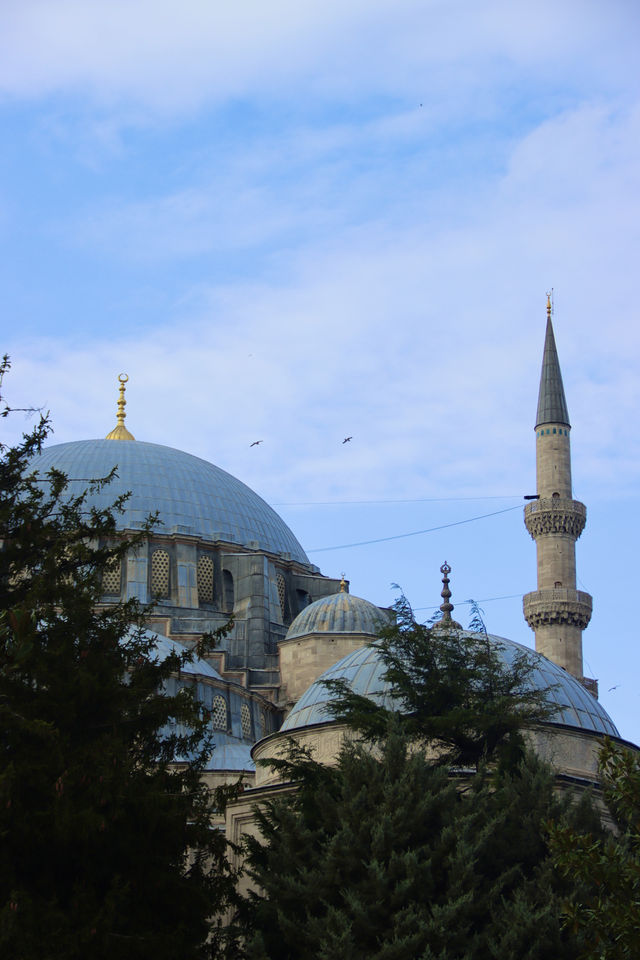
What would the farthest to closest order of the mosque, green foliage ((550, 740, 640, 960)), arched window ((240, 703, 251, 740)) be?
the mosque, arched window ((240, 703, 251, 740)), green foliage ((550, 740, 640, 960))

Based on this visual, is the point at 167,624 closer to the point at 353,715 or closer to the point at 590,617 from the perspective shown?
the point at 590,617

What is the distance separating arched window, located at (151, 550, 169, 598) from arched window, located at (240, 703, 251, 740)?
3.71 m

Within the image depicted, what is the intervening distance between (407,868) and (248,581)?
17520mm

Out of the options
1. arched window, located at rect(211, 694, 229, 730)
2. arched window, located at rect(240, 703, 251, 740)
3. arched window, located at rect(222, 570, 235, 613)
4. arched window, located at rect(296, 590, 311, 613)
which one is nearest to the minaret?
arched window, located at rect(296, 590, 311, 613)

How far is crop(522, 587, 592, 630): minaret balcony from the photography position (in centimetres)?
3375

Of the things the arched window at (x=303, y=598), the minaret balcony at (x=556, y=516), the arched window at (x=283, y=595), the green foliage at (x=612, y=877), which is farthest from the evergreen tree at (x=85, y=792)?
the minaret balcony at (x=556, y=516)

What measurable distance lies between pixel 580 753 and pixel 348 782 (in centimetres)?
463

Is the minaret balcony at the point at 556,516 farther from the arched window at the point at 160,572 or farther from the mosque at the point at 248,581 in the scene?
the arched window at the point at 160,572

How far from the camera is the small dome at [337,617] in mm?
28891

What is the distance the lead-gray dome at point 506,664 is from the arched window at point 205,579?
34.3 feet

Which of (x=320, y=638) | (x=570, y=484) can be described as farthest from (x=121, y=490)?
(x=570, y=484)

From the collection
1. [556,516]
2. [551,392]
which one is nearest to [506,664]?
[556,516]

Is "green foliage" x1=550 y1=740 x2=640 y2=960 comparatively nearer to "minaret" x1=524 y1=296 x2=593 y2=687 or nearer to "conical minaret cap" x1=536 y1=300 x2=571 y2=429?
"minaret" x1=524 y1=296 x2=593 y2=687

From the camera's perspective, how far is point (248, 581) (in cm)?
3170
